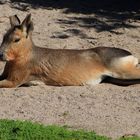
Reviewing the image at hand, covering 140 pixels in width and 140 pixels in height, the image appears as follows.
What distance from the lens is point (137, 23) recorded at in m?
13.1

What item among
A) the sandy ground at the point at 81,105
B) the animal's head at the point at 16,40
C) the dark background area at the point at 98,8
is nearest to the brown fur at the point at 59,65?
the animal's head at the point at 16,40

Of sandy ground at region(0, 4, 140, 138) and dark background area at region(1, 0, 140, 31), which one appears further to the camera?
dark background area at region(1, 0, 140, 31)

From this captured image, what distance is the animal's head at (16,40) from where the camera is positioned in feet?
30.9

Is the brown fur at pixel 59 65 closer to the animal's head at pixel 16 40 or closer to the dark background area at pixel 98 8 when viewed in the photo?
the animal's head at pixel 16 40

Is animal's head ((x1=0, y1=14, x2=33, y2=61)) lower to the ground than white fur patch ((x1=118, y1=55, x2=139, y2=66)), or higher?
higher

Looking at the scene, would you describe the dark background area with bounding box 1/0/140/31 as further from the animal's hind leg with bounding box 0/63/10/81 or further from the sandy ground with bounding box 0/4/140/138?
the animal's hind leg with bounding box 0/63/10/81

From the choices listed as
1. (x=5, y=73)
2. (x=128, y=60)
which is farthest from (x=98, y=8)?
(x=5, y=73)

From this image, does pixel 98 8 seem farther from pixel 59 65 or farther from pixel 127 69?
pixel 59 65

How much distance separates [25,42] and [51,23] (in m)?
3.48

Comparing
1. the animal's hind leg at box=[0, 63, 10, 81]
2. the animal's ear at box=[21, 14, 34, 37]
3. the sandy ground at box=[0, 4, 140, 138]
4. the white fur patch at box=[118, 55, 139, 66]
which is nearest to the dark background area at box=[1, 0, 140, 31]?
the sandy ground at box=[0, 4, 140, 138]

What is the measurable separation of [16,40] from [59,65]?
2.58 ft

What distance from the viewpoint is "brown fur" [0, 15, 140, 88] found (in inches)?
376

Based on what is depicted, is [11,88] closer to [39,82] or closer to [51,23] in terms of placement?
[39,82]

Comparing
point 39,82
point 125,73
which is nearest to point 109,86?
point 125,73
